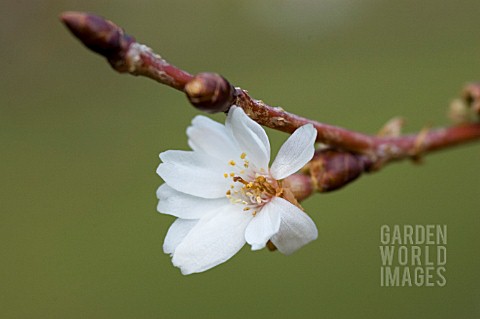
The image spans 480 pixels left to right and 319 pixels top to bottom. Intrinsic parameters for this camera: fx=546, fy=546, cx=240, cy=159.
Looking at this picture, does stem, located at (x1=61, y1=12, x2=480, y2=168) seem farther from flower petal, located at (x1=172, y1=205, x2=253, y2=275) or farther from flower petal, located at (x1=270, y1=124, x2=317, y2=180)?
flower petal, located at (x1=172, y1=205, x2=253, y2=275)

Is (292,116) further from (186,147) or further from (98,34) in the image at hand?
(186,147)

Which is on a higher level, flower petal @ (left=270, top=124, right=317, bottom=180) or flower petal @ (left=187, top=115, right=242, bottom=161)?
flower petal @ (left=187, top=115, right=242, bottom=161)

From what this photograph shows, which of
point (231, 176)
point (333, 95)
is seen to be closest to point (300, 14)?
point (333, 95)

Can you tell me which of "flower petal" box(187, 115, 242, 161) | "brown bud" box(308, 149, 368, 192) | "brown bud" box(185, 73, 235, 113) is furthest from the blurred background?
"brown bud" box(185, 73, 235, 113)

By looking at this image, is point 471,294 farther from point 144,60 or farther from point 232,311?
point 144,60

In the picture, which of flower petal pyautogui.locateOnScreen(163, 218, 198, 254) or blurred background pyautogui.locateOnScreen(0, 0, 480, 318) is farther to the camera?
blurred background pyautogui.locateOnScreen(0, 0, 480, 318)

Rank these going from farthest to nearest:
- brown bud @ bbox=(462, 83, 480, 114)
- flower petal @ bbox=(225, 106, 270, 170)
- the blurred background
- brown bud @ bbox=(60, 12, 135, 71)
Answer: the blurred background
brown bud @ bbox=(462, 83, 480, 114)
flower petal @ bbox=(225, 106, 270, 170)
brown bud @ bbox=(60, 12, 135, 71)

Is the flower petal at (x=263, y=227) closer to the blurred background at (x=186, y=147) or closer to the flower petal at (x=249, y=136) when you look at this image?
the flower petal at (x=249, y=136)
